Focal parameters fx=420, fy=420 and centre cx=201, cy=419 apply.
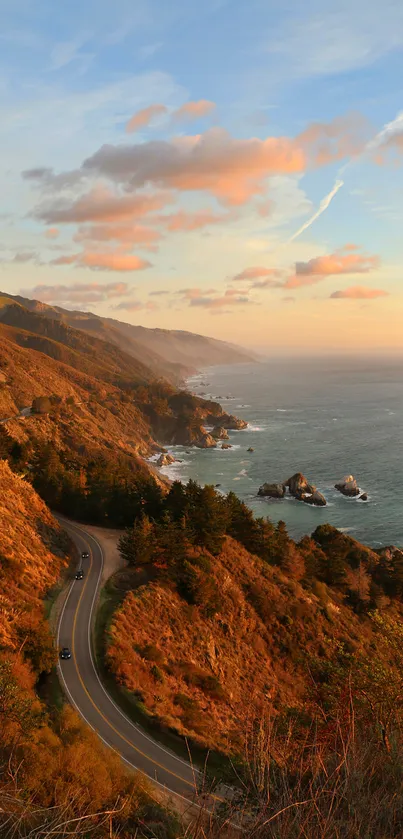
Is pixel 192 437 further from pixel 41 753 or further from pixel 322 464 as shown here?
pixel 41 753

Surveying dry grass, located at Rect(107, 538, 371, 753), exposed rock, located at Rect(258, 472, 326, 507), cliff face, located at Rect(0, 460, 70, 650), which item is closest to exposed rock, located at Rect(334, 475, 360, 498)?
exposed rock, located at Rect(258, 472, 326, 507)

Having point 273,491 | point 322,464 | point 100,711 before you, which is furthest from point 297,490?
point 100,711

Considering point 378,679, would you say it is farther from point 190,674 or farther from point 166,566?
point 166,566

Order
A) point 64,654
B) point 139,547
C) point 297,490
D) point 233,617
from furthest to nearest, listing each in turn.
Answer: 1. point 297,490
2. point 139,547
3. point 233,617
4. point 64,654

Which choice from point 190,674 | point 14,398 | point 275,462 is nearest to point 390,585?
point 190,674

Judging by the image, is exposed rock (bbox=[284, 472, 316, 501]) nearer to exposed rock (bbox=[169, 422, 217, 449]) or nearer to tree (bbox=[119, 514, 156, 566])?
exposed rock (bbox=[169, 422, 217, 449])
